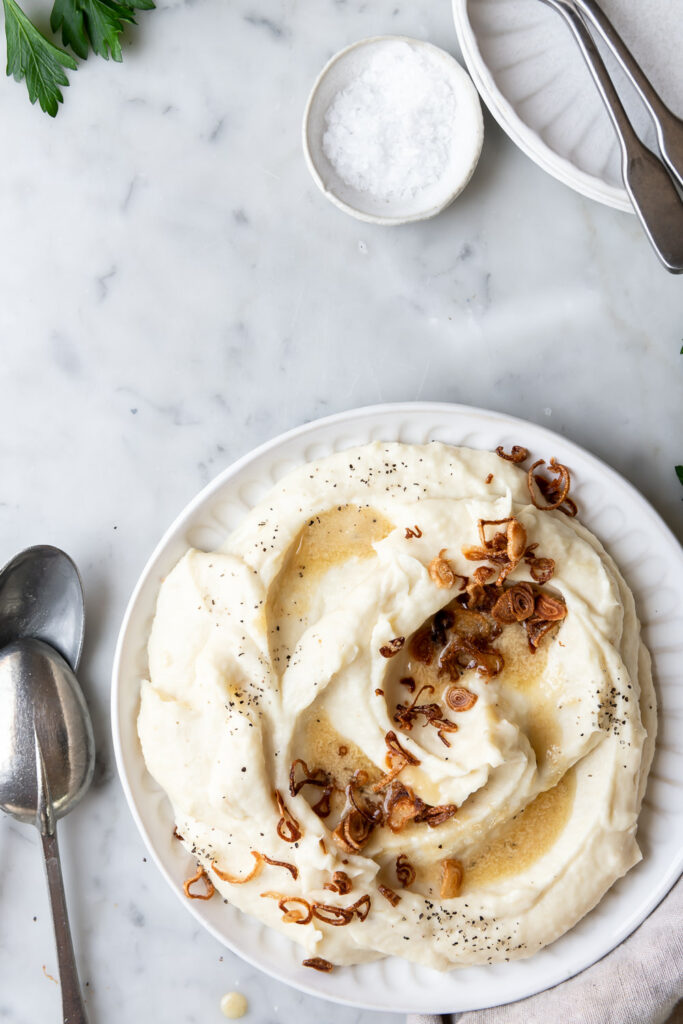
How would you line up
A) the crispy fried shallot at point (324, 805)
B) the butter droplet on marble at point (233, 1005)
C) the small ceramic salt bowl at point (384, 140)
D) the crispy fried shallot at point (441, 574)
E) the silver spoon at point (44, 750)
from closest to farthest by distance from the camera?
the crispy fried shallot at point (441, 574)
the crispy fried shallot at point (324, 805)
the small ceramic salt bowl at point (384, 140)
the silver spoon at point (44, 750)
the butter droplet on marble at point (233, 1005)

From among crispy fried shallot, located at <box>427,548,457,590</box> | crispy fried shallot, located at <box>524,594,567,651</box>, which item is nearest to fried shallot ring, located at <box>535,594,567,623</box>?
crispy fried shallot, located at <box>524,594,567,651</box>

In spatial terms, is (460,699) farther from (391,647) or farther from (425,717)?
(391,647)

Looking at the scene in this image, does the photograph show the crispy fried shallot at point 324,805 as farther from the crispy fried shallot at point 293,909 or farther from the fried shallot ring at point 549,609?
the fried shallot ring at point 549,609

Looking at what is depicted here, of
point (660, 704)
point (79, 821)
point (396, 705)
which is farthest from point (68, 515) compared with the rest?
point (660, 704)

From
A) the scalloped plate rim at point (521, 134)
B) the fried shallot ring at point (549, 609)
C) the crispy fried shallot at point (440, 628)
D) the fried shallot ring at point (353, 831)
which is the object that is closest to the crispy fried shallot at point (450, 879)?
the fried shallot ring at point (353, 831)

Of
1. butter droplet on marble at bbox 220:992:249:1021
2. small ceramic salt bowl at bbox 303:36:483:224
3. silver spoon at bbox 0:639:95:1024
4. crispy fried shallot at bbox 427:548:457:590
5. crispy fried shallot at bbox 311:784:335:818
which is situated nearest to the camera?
crispy fried shallot at bbox 427:548:457:590

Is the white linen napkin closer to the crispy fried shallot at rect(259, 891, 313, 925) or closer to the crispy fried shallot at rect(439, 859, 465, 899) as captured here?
the crispy fried shallot at rect(439, 859, 465, 899)

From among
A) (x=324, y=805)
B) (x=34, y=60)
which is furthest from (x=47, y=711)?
(x=34, y=60)
